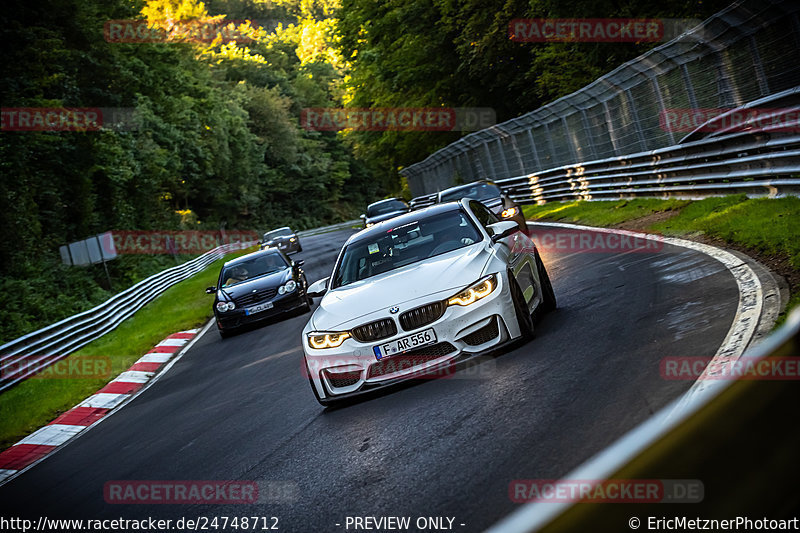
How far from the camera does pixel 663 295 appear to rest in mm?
8328

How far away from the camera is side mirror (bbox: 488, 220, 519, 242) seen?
8005 millimetres

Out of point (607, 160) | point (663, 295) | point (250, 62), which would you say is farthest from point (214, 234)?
point (663, 295)

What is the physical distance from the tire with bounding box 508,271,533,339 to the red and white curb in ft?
18.5

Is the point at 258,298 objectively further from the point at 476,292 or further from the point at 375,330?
the point at 476,292

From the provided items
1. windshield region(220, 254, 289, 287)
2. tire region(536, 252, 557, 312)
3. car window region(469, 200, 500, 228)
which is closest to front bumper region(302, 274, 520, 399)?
tire region(536, 252, 557, 312)

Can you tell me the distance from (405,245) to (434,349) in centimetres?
187

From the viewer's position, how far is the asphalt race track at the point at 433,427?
4.63m

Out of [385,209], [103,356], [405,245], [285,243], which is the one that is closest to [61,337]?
[103,356]

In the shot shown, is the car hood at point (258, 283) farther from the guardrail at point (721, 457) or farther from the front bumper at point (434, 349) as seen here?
the guardrail at point (721, 457)

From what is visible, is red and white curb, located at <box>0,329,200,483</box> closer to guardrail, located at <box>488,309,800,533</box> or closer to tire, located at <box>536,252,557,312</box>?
tire, located at <box>536,252,557,312</box>

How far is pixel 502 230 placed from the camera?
26.7 feet

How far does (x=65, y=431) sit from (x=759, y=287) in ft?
28.2

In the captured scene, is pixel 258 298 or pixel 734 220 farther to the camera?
pixel 258 298

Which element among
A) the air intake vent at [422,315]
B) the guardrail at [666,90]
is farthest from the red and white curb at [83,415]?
the guardrail at [666,90]
